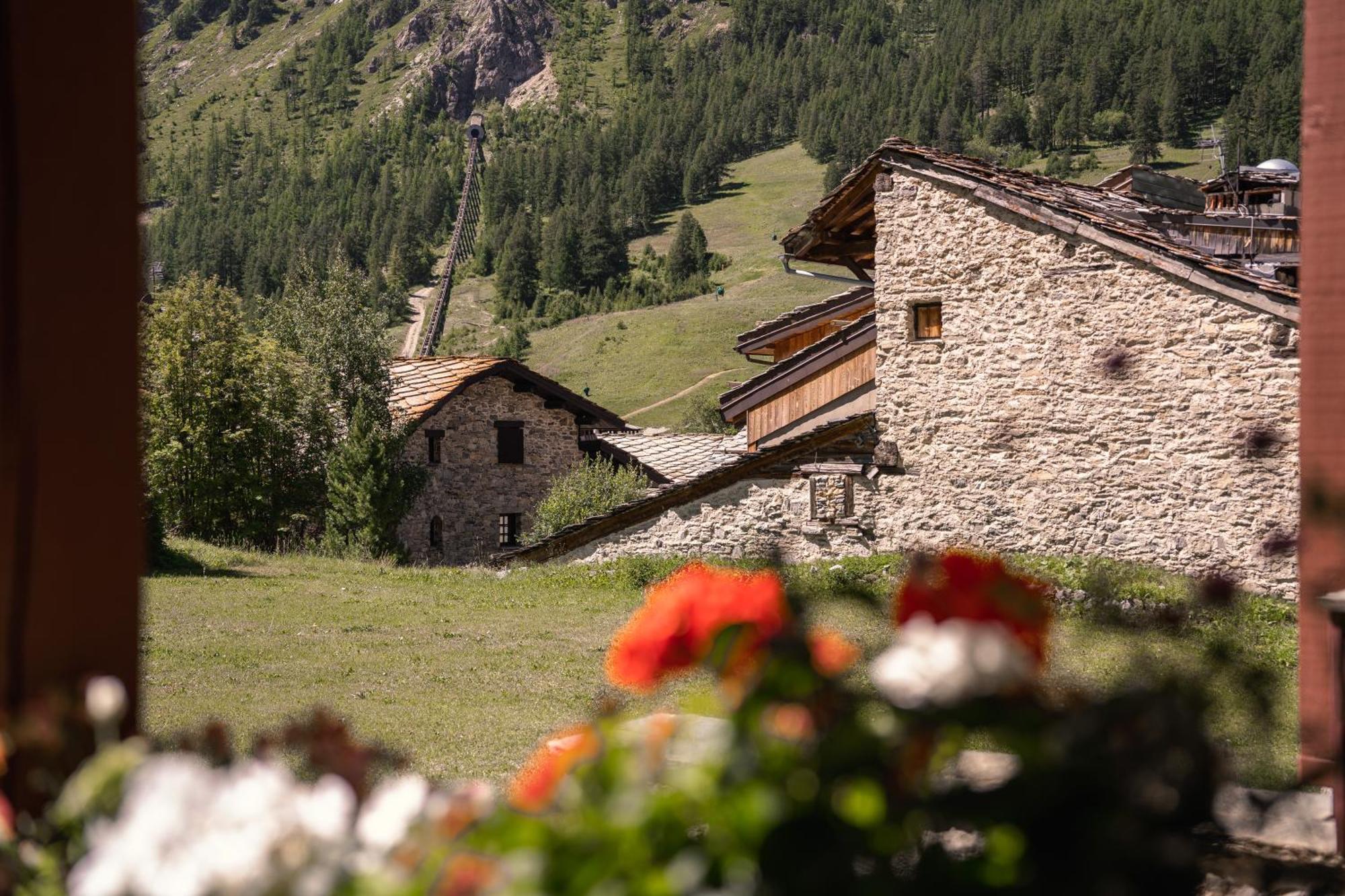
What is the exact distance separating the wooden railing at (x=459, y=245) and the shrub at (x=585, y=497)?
163 feet

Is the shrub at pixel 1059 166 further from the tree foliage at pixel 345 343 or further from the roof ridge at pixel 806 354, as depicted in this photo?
the roof ridge at pixel 806 354

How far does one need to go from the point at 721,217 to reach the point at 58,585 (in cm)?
9792

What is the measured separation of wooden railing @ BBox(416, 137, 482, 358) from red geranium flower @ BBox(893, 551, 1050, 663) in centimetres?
6993

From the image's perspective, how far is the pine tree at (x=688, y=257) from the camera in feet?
273

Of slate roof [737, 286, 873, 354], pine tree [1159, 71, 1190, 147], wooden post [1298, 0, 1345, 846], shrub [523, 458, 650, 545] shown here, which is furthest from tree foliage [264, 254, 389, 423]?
pine tree [1159, 71, 1190, 147]

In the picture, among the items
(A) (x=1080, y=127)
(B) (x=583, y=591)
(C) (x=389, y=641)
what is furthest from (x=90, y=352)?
(A) (x=1080, y=127)

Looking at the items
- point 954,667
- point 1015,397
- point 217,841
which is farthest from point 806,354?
point 217,841

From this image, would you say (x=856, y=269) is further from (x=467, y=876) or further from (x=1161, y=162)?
(x=1161, y=162)

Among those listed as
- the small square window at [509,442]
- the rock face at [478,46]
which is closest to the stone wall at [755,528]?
the small square window at [509,442]

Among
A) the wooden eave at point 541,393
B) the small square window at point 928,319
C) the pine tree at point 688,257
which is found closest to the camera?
the small square window at point 928,319

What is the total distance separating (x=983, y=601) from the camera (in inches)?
56.4

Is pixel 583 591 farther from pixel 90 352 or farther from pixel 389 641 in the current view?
pixel 90 352

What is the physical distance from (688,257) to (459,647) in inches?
2941

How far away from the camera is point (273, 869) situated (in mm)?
1196
